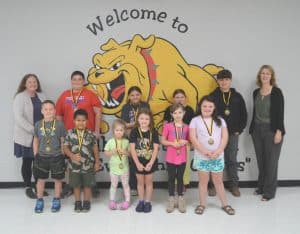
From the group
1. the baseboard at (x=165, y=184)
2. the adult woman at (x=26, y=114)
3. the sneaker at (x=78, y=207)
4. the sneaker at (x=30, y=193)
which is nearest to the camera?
the sneaker at (x=78, y=207)

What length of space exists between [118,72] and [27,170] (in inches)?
62.3

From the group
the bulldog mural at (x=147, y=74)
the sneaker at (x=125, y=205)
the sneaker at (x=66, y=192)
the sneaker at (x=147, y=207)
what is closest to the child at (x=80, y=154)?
the sneaker at (x=125, y=205)

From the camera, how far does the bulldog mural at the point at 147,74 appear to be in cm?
464

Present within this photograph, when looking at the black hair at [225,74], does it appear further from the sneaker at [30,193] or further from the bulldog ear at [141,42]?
the sneaker at [30,193]

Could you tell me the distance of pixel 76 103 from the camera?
439 centimetres

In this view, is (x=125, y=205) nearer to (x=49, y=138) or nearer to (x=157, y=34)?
(x=49, y=138)

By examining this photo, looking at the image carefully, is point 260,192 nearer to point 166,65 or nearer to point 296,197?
point 296,197

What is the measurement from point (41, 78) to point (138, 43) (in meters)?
1.24

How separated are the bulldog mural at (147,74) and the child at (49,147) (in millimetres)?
817

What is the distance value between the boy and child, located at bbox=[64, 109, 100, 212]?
4.94 ft

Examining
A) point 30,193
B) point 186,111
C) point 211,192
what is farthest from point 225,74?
point 30,193

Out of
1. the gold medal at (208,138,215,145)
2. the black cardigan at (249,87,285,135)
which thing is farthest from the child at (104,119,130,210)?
the black cardigan at (249,87,285,135)

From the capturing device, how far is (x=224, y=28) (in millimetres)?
4641

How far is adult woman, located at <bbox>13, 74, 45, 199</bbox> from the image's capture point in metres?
4.32
